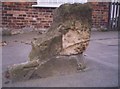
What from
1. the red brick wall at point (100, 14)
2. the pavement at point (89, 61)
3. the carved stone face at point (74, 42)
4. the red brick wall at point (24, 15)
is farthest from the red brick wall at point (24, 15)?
the carved stone face at point (74, 42)

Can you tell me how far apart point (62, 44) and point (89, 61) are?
41.1 inches

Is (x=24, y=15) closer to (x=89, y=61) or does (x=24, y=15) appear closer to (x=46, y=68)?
(x=89, y=61)

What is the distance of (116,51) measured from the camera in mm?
8000

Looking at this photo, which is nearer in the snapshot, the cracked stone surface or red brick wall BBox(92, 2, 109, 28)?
the cracked stone surface

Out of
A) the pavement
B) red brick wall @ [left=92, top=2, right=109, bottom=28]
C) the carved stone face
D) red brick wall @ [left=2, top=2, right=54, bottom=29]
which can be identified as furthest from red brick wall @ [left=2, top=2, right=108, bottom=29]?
the carved stone face

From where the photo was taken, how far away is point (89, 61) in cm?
650

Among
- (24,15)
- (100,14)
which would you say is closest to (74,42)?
(24,15)

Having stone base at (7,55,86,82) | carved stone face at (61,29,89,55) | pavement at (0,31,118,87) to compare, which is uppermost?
carved stone face at (61,29,89,55)

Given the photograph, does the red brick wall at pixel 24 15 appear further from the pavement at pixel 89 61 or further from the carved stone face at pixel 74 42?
the carved stone face at pixel 74 42

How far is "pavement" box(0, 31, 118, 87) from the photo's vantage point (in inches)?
205

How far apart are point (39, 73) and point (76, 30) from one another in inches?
44.1

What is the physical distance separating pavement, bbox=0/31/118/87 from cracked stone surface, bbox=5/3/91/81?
0.19m

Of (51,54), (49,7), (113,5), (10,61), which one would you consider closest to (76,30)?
(51,54)

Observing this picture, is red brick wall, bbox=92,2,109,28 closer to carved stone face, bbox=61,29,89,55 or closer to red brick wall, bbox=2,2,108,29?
red brick wall, bbox=2,2,108,29
